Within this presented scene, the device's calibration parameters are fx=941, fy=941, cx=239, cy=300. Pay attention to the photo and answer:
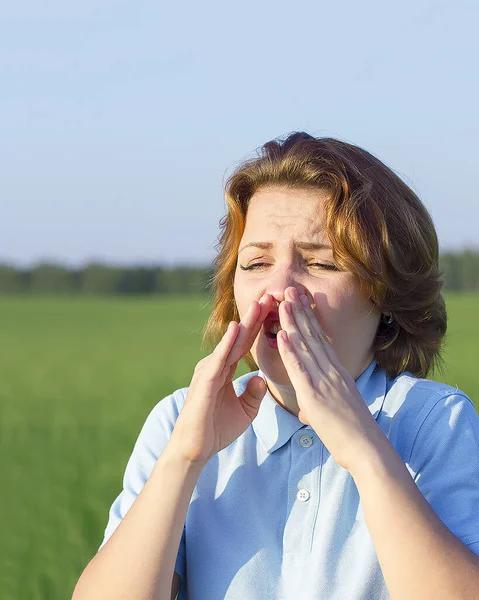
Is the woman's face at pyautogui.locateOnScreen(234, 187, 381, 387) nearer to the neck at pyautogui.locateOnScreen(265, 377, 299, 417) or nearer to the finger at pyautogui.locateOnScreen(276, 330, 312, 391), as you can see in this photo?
the neck at pyautogui.locateOnScreen(265, 377, 299, 417)

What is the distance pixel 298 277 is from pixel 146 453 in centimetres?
79

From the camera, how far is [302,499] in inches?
115

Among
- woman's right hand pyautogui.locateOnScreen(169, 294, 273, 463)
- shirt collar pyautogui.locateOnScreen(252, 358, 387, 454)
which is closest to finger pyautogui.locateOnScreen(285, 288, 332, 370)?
woman's right hand pyautogui.locateOnScreen(169, 294, 273, 463)

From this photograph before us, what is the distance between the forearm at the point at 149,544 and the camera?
278cm

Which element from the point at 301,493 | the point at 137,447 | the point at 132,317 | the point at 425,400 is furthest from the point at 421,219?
the point at 132,317

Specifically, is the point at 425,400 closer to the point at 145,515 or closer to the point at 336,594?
the point at 336,594

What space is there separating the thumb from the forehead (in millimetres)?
471

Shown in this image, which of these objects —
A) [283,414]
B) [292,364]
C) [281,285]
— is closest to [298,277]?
[281,285]

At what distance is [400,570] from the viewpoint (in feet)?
8.29

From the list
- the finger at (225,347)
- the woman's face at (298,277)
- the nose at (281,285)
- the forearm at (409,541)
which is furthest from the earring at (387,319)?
the forearm at (409,541)

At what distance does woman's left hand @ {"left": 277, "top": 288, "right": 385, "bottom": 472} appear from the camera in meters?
2.67

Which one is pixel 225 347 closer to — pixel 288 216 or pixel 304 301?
pixel 304 301

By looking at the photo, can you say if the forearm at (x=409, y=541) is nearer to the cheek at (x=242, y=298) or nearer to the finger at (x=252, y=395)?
the finger at (x=252, y=395)

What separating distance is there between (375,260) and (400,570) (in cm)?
103
